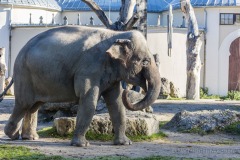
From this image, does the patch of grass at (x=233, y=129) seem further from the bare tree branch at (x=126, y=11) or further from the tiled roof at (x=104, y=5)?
the tiled roof at (x=104, y=5)

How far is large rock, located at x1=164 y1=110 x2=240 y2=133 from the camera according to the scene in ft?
44.8

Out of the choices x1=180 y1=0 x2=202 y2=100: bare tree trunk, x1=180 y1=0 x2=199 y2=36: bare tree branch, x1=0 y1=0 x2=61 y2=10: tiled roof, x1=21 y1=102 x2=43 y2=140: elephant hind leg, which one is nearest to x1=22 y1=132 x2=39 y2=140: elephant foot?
x1=21 y1=102 x2=43 y2=140: elephant hind leg

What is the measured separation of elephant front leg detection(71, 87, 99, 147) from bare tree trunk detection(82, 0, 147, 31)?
315 inches

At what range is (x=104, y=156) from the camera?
9492mm

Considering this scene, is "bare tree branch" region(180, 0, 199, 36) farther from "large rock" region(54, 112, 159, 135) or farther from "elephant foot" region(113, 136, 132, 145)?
"elephant foot" region(113, 136, 132, 145)

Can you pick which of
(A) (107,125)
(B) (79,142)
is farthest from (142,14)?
→ (B) (79,142)

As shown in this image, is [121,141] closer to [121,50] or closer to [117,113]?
[117,113]

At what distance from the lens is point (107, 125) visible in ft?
39.7

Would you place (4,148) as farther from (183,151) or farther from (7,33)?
(7,33)

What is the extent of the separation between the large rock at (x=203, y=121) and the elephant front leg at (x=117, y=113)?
102 inches

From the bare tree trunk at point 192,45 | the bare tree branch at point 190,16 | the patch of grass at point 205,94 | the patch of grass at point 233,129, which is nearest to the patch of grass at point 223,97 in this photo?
the patch of grass at point 205,94

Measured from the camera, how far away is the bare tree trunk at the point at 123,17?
18.7 m

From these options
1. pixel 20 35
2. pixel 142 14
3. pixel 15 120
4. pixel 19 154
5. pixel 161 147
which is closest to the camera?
pixel 19 154

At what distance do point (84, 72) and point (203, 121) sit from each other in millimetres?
4019
